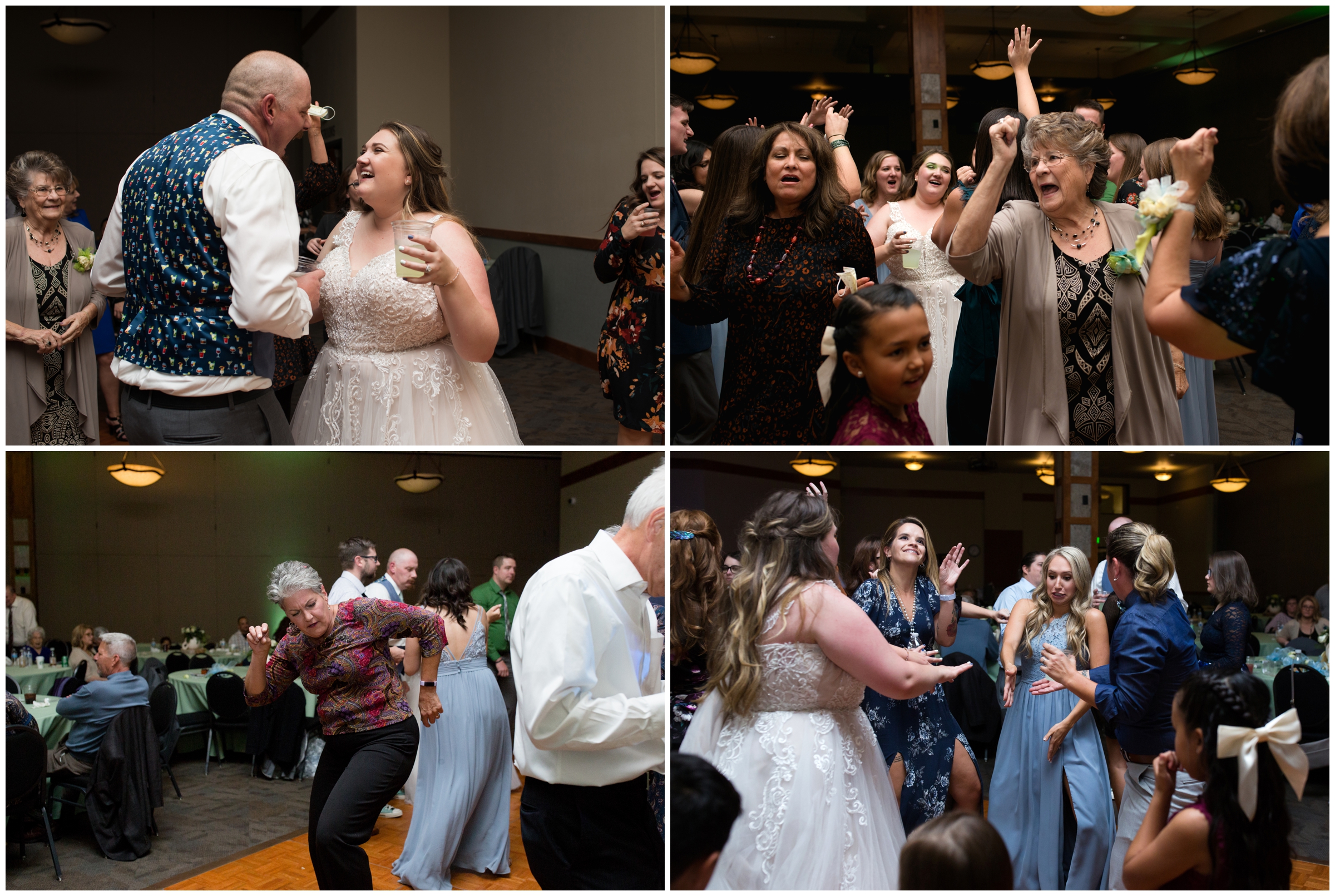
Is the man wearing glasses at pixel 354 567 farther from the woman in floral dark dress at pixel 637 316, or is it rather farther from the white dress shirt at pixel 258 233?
the white dress shirt at pixel 258 233

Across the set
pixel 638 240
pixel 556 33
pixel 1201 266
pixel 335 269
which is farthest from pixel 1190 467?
pixel 335 269

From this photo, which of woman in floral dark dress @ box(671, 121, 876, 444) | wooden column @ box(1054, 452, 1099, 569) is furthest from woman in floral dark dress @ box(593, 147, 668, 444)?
wooden column @ box(1054, 452, 1099, 569)

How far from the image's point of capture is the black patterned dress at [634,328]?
2.84 metres

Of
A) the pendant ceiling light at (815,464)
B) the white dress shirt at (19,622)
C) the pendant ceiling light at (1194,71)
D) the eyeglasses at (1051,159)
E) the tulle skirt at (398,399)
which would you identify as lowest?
the white dress shirt at (19,622)

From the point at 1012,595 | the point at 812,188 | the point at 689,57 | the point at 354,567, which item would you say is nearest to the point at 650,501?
the point at 812,188

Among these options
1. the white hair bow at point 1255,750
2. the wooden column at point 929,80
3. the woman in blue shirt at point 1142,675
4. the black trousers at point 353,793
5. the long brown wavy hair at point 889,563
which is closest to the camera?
the white hair bow at point 1255,750

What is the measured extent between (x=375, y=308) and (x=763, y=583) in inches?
47.2

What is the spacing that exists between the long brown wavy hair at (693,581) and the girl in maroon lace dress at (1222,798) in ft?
3.33

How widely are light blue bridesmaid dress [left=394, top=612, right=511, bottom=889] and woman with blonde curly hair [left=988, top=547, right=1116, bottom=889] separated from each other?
2.03 metres

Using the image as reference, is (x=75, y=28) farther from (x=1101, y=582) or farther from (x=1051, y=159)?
(x=1101, y=582)

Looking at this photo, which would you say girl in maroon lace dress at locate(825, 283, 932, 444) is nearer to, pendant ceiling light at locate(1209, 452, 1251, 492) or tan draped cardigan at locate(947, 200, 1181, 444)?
tan draped cardigan at locate(947, 200, 1181, 444)

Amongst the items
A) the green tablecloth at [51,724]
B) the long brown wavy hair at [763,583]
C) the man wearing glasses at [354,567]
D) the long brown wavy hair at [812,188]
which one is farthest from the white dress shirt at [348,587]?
the long brown wavy hair at [812,188]

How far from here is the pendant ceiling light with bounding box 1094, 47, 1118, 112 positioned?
34.7ft

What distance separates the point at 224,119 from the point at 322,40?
829 centimetres
